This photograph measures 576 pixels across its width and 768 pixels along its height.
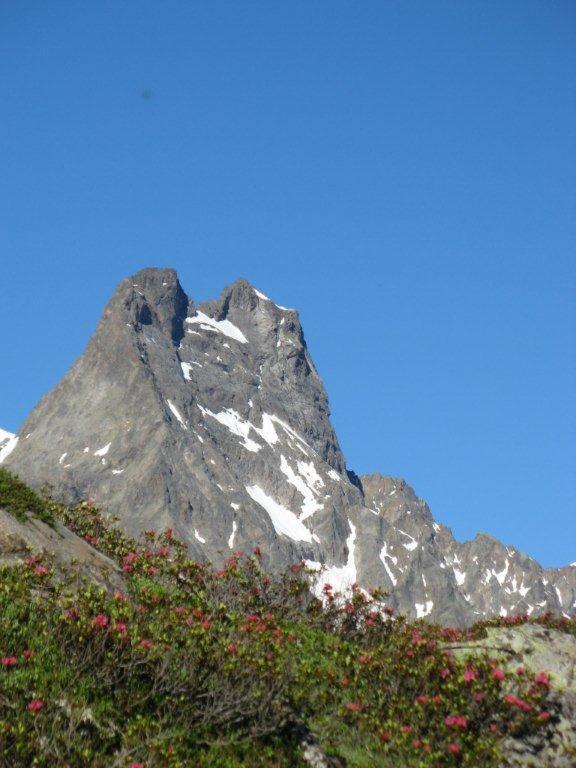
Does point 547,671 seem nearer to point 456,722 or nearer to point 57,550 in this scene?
point 456,722

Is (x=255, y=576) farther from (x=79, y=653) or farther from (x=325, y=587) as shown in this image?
(x=79, y=653)

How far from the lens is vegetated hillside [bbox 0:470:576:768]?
10.2m

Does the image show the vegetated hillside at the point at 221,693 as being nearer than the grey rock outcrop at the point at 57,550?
Yes

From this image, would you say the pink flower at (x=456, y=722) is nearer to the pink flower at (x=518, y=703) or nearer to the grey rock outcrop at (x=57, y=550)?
the pink flower at (x=518, y=703)

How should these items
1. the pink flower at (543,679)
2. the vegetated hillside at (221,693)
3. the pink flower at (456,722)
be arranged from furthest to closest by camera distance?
the pink flower at (543,679) → the pink flower at (456,722) → the vegetated hillside at (221,693)

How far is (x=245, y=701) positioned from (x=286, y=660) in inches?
79.3

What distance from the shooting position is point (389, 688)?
13617mm

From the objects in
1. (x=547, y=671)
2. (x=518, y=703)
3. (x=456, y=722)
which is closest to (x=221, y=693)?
(x=456, y=722)

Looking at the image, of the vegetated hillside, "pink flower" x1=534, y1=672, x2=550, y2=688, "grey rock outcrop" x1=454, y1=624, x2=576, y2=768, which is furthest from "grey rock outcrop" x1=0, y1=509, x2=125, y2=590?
"pink flower" x1=534, y1=672, x2=550, y2=688

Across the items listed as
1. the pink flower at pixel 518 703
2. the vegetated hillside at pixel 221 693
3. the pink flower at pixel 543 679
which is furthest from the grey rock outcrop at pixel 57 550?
the pink flower at pixel 543 679

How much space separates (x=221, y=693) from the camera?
11.4m

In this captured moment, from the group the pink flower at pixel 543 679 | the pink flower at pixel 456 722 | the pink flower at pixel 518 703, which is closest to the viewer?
the pink flower at pixel 456 722

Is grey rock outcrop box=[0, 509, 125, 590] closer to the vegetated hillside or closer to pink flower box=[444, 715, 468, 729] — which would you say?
the vegetated hillside

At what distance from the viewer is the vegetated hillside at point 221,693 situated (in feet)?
33.5
